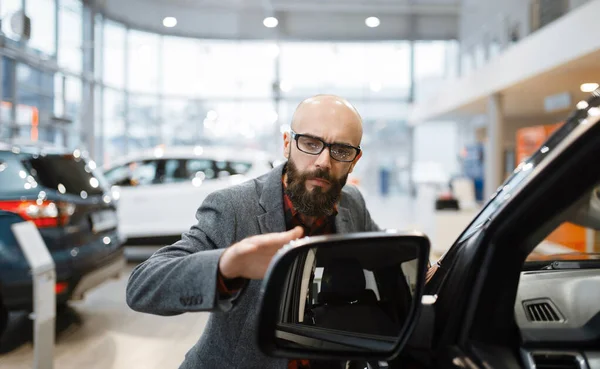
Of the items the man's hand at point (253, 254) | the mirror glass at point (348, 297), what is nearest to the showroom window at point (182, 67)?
the mirror glass at point (348, 297)

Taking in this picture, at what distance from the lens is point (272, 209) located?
1385mm

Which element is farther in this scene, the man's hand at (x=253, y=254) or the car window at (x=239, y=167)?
the car window at (x=239, y=167)

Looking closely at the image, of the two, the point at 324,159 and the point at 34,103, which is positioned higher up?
the point at 34,103

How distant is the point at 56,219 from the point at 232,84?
14.8 m

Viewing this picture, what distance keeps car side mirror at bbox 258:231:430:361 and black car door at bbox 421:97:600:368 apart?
0.07 m

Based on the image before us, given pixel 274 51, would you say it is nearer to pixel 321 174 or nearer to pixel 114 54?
pixel 114 54

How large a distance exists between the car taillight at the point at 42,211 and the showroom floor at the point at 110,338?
96 centimetres

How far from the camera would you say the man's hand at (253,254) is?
0.84 m

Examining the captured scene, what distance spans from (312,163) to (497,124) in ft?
37.3

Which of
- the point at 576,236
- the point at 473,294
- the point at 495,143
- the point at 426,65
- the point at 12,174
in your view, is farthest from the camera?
the point at 426,65

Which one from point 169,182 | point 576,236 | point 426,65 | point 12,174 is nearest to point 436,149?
point 426,65

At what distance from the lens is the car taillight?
13.4 feet

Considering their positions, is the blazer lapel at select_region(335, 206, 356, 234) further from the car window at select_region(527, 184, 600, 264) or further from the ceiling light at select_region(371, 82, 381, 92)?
the ceiling light at select_region(371, 82, 381, 92)

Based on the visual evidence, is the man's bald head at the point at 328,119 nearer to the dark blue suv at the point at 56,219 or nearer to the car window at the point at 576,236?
the car window at the point at 576,236
